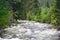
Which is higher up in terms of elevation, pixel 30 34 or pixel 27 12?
pixel 30 34

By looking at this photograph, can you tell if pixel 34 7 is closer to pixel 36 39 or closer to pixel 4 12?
pixel 4 12

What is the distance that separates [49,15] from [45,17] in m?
2.42

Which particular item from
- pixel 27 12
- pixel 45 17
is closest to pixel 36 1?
pixel 27 12

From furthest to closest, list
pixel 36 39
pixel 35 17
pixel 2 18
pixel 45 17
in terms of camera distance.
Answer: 1. pixel 35 17
2. pixel 45 17
3. pixel 2 18
4. pixel 36 39

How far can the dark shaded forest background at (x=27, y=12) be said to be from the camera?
24627mm

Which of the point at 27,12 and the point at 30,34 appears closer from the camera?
the point at 30,34

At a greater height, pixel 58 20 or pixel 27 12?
pixel 58 20

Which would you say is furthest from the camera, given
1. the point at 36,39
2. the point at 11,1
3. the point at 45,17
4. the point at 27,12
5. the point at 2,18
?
the point at 27,12

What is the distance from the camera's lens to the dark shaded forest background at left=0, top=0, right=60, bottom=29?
2463 centimetres

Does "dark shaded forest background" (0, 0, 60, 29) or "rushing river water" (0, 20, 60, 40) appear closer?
"rushing river water" (0, 20, 60, 40)

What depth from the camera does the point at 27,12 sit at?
2344 inches

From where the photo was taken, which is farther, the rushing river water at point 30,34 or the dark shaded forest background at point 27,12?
the dark shaded forest background at point 27,12

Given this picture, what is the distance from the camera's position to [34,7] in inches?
2413

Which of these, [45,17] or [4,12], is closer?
[4,12]
